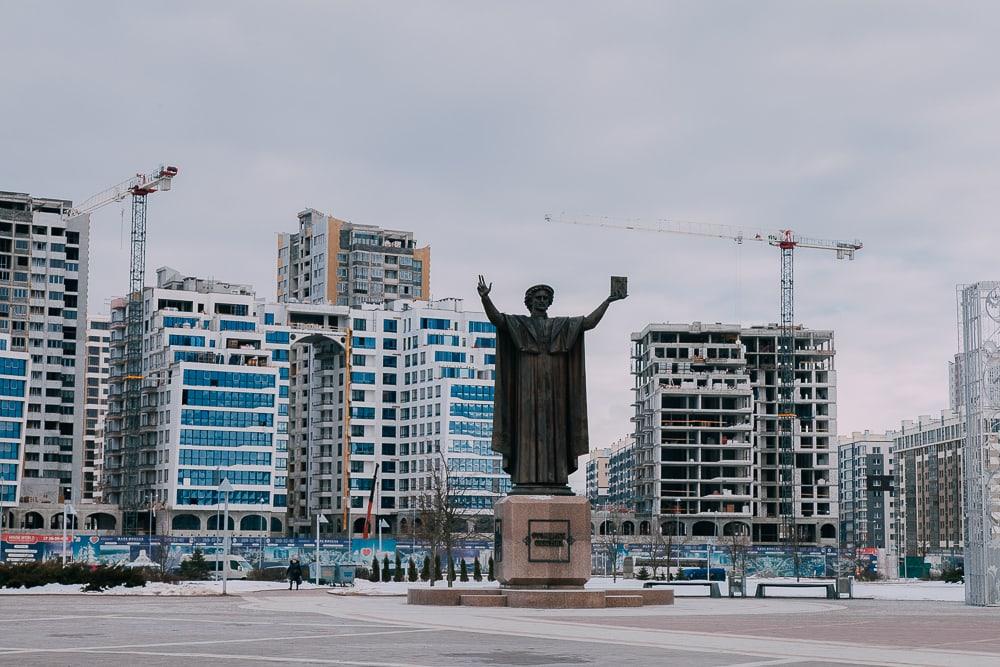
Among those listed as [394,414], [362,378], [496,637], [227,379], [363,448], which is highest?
[362,378]

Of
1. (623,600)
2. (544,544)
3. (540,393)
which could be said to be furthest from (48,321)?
(623,600)

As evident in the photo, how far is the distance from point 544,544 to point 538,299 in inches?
244

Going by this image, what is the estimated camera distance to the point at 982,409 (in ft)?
149

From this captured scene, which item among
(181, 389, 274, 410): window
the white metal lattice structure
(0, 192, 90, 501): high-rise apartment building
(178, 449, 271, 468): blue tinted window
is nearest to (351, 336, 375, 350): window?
(181, 389, 274, 410): window

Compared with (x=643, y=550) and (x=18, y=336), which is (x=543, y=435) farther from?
(x=18, y=336)

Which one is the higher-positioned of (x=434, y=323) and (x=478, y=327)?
(x=434, y=323)

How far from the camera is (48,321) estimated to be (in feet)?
574

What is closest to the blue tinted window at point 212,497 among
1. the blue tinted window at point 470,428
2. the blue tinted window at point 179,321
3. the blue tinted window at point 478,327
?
the blue tinted window at point 179,321

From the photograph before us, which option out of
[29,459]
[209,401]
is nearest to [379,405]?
[209,401]

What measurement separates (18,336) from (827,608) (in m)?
151

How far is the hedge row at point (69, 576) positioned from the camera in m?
54.3

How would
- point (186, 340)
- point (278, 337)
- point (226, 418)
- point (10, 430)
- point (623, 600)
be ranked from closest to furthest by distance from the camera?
point (623, 600) < point (10, 430) < point (226, 418) < point (186, 340) < point (278, 337)

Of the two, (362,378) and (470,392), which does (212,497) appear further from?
(470,392)

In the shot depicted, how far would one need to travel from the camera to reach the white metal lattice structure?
44344 mm
